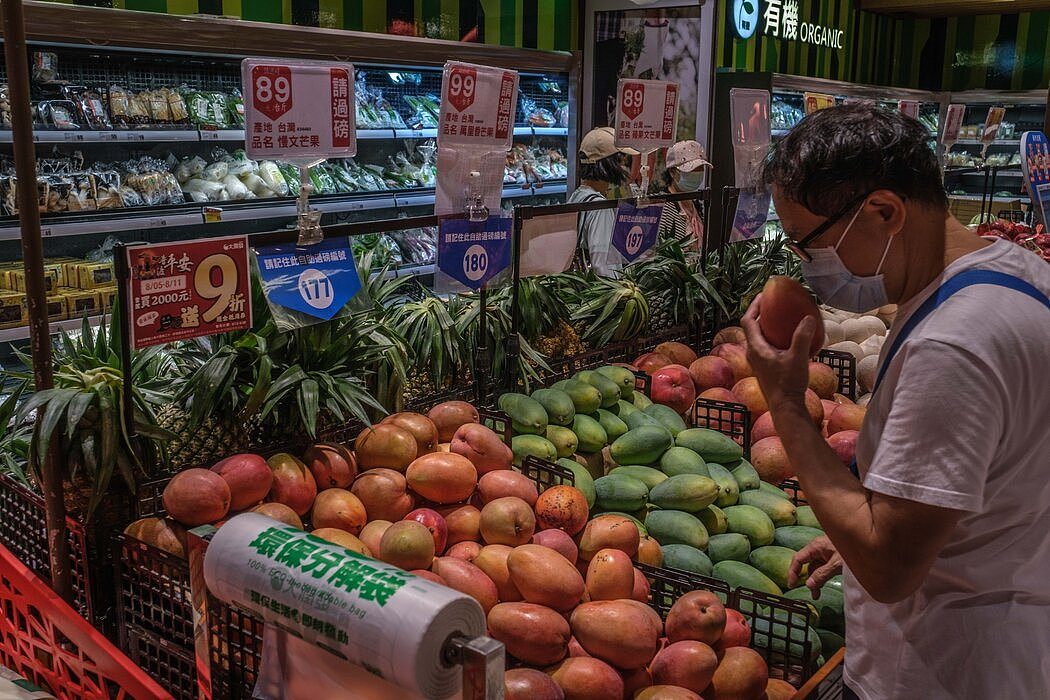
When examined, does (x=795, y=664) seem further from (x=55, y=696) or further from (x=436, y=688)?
(x=55, y=696)

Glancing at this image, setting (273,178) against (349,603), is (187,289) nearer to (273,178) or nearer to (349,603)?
(349,603)

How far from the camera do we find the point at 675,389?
2869mm

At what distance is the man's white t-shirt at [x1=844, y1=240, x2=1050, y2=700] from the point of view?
43.8 inches

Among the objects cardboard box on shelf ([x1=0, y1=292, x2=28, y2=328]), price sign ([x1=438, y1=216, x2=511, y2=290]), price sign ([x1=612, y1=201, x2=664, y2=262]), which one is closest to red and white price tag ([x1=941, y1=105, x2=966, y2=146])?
price sign ([x1=612, y1=201, x2=664, y2=262])

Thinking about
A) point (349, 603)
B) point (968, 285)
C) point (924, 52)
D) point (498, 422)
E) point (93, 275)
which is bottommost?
point (498, 422)

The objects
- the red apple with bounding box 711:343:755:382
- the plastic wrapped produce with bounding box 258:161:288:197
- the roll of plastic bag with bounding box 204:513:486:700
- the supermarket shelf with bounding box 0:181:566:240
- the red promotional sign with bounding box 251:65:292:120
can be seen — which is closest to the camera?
the roll of plastic bag with bounding box 204:513:486:700

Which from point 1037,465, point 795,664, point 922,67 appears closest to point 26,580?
point 795,664

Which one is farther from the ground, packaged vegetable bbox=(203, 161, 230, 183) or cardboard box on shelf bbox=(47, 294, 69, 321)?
packaged vegetable bbox=(203, 161, 230, 183)

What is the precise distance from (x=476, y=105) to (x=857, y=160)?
1485 millimetres

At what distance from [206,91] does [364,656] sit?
4.72 m

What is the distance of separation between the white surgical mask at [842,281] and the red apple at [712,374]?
1565 mm

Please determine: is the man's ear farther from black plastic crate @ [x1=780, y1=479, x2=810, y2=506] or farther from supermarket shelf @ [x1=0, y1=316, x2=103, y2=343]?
supermarket shelf @ [x1=0, y1=316, x2=103, y2=343]

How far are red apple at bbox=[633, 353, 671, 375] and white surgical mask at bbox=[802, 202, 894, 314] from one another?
1641mm

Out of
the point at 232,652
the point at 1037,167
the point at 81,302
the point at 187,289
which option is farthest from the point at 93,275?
the point at 1037,167
